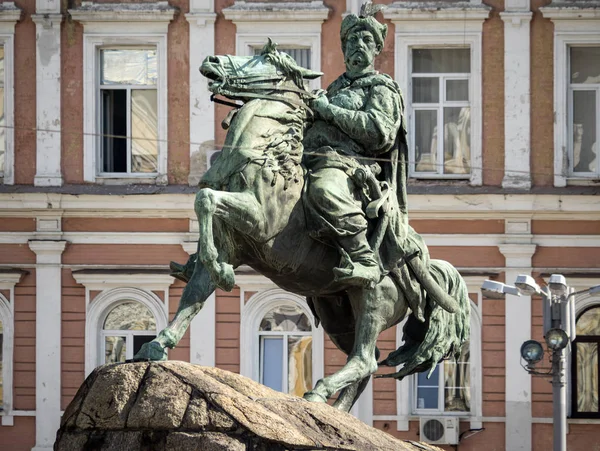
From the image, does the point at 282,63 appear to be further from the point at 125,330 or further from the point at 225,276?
the point at 125,330

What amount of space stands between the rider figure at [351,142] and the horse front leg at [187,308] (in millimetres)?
700

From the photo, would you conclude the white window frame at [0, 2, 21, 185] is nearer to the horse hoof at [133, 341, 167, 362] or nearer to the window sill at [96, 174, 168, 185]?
the window sill at [96, 174, 168, 185]

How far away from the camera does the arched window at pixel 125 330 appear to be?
2828 centimetres

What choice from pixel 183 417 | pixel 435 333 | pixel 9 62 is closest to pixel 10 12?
pixel 9 62

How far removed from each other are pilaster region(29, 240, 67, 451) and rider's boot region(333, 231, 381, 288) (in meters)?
17.0

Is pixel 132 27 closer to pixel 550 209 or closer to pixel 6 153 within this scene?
pixel 6 153

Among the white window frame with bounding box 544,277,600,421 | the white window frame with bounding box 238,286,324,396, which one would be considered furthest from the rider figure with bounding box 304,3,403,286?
the white window frame with bounding box 544,277,600,421

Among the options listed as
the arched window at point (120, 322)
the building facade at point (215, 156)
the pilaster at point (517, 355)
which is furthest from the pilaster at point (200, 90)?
the pilaster at point (517, 355)

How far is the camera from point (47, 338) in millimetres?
28625

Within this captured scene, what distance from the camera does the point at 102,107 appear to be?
2900 centimetres

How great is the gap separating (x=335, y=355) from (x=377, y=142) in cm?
1635

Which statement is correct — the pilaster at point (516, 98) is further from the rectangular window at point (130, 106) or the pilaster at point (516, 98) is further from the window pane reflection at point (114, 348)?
the window pane reflection at point (114, 348)

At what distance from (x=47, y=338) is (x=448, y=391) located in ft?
17.8

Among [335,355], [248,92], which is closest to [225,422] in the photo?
[248,92]
